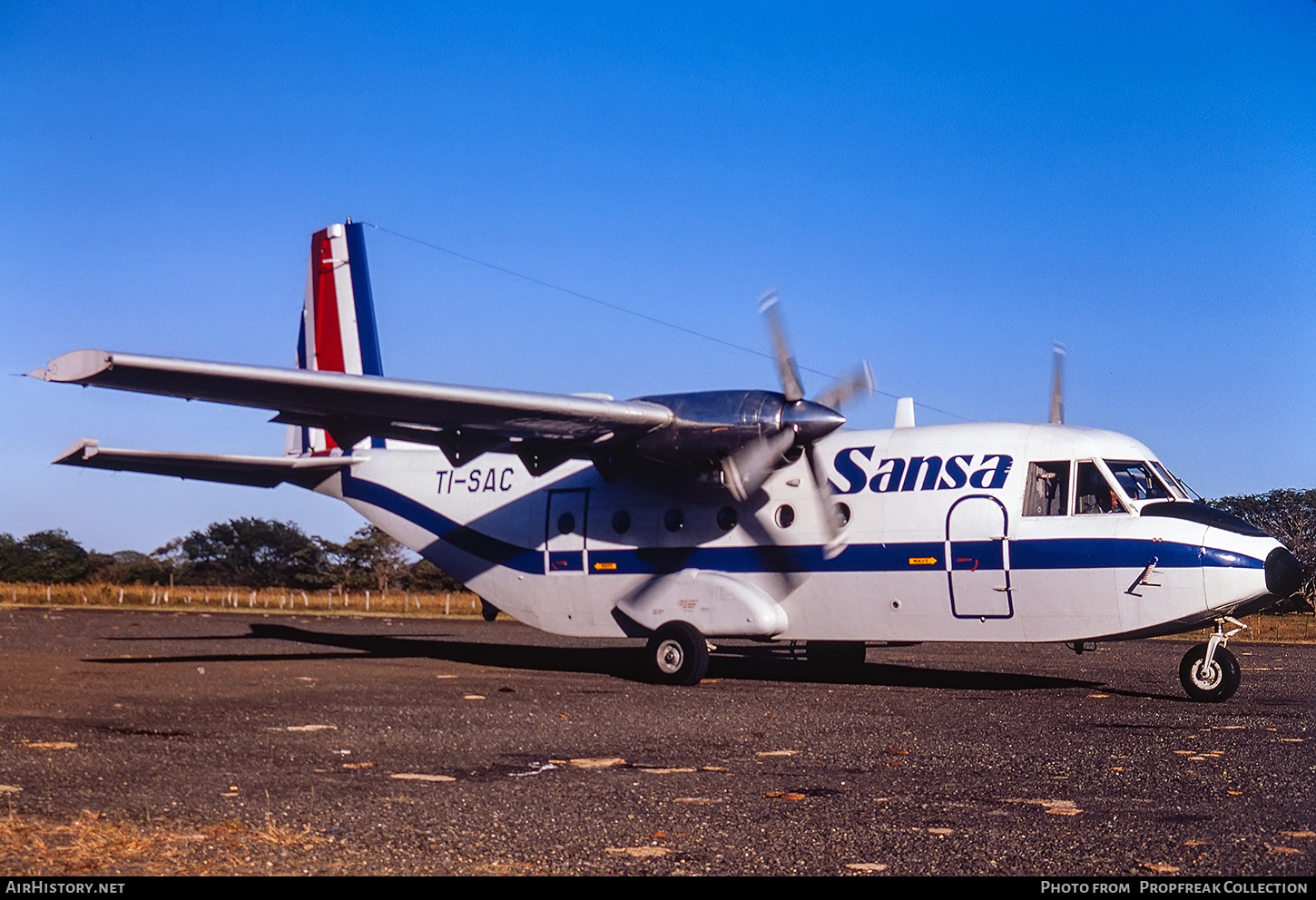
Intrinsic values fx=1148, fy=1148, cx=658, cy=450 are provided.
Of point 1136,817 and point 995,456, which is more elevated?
point 995,456

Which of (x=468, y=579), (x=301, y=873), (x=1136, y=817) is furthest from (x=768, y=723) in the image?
(x=468, y=579)

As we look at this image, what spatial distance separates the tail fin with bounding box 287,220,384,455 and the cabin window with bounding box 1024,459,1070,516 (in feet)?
41.6

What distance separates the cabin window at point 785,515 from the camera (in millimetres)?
15016

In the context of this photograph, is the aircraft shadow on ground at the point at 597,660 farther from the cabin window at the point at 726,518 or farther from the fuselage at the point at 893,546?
the cabin window at the point at 726,518

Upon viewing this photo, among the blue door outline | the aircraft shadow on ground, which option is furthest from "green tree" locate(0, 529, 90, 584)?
the blue door outline

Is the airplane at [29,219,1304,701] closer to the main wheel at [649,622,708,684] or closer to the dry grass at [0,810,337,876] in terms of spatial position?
the main wheel at [649,622,708,684]

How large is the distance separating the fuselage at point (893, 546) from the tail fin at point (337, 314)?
4.77 m

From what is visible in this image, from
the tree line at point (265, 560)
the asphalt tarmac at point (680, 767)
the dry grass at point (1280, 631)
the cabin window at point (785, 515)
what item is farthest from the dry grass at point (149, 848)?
the tree line at point (265, 560)

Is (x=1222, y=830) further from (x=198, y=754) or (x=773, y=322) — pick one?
(x=773, y=322)

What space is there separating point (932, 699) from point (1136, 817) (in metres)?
6.68

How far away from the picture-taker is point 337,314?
2169 cm

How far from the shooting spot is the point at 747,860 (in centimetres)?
516

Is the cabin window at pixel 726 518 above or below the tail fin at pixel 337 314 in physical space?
below

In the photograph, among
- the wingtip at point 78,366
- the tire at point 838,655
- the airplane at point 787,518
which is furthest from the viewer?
the tire at point 838,655
